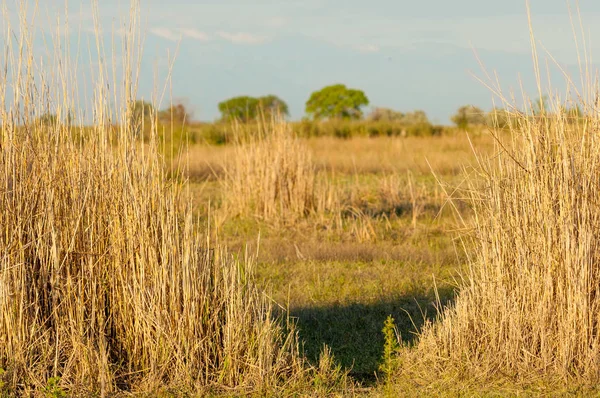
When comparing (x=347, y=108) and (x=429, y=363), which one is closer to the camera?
(x=429, y=363)

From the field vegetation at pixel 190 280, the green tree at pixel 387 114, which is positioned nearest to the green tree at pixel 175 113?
the field vegetation at pixel 190 280

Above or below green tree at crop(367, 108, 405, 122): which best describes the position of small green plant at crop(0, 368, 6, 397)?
below

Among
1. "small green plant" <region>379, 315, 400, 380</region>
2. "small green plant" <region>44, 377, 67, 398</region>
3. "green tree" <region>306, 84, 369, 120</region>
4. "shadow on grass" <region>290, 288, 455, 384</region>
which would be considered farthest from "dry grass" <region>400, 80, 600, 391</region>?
"green tree" <region>306, 84, 369, 120</region>

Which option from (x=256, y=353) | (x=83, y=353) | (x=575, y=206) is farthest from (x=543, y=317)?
(x=83, y=353)

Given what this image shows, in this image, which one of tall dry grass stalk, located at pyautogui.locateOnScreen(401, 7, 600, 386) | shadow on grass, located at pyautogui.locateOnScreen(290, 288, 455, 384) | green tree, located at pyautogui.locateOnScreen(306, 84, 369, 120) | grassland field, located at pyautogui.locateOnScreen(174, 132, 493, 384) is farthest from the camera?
green tree, located at pyautogui.locateOnScreen(306, 84, 369, 120)

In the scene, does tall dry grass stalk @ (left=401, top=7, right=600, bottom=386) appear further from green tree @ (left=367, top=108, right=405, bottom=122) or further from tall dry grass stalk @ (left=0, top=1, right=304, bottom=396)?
green tree @ (left=367, top=108, right=405, bottom=122)

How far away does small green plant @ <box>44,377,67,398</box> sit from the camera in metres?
3.28

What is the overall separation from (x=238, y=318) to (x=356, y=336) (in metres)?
1.27

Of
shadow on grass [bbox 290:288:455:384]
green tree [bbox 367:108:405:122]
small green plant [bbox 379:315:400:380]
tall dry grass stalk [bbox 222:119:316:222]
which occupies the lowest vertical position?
shadow on grass [bbox 290:288:455:384]

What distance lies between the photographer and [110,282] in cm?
358

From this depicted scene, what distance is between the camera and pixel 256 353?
3.56 metres

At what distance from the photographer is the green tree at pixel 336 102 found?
3141 cm

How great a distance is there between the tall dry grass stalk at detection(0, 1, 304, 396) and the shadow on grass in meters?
0.63

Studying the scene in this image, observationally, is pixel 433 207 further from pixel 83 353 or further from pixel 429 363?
pixel 83 353
